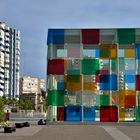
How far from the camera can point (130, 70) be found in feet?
209

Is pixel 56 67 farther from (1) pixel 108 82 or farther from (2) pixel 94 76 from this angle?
(1) pixel 108 82

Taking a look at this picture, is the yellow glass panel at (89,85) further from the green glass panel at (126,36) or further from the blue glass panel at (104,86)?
the green glass panel at (126,36)

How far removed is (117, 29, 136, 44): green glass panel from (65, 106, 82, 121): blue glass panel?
444 inches

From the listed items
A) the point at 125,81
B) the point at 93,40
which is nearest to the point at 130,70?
the point at 125,81

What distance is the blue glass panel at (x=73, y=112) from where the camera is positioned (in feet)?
205

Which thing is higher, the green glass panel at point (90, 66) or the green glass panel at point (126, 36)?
the green glass panel at point (126, 36)

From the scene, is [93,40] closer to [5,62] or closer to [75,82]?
[75,82]

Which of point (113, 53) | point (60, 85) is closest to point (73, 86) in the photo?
point (60, 85)

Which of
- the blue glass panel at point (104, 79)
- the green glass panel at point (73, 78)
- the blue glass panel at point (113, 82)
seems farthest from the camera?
the blue glass panel at point (104, 79)

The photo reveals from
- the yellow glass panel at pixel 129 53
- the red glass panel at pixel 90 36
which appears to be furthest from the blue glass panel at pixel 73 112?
the yellow glass panel at pixel 129 53

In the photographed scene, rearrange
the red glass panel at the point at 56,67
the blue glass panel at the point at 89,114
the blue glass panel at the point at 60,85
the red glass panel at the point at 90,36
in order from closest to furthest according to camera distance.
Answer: the blue glass panel at the point at 89,114 → the blue glass panel at the point at 60,85 → the red glass panel at the point at 56,67 → the red glass panel at the point at 90,36

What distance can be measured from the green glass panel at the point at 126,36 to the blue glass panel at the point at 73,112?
11.3 meters

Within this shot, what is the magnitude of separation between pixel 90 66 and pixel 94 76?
5.02 ft

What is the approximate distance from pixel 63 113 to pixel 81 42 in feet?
34.2
